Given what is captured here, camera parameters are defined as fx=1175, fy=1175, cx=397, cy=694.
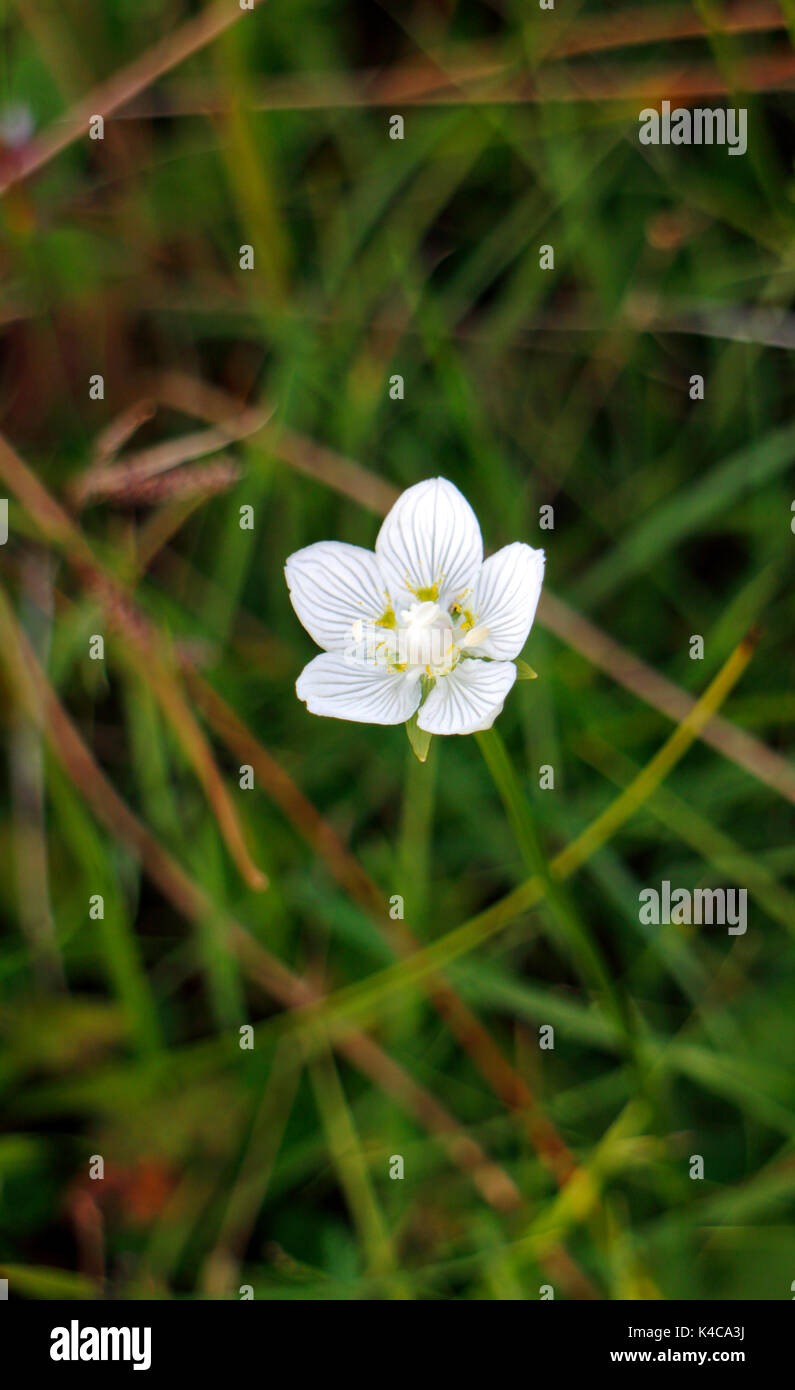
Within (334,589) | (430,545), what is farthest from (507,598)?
(334,589)

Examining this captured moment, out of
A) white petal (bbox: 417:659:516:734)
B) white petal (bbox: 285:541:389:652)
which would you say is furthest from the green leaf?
white petal (bbox: 285:541:389:652)

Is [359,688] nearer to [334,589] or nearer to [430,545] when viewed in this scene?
[334,589]

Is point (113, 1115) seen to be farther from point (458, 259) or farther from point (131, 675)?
point (458, 259)

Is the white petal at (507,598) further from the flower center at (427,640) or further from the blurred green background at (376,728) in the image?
the blurred green background at (376,728)

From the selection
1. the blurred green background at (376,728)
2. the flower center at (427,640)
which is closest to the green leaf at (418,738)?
the flower center at (427,640)

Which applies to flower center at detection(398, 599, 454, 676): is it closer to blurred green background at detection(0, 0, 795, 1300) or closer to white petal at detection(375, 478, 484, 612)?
white petal at detection(375, 478, 484, 612)
